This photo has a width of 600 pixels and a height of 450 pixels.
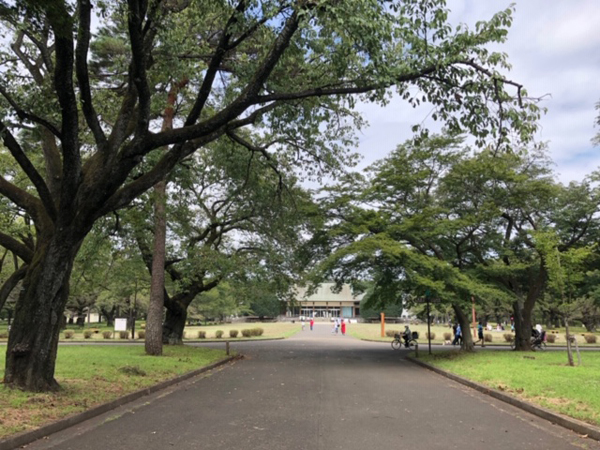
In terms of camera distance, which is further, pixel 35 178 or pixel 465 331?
pixel 465 331

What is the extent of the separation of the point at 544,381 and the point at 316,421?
6.45 metres

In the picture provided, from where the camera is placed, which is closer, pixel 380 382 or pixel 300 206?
pixel 380 382

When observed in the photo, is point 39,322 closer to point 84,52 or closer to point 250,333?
point 84,52

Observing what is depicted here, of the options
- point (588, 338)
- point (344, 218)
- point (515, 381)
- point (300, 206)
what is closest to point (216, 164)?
point (300, 206)

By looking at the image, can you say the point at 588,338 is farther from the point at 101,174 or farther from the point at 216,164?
the point at 101,174

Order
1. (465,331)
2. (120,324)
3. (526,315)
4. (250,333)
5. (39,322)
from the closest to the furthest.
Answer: (39,322)
(465,331)
(526,315)
(120,324)
(250,333)

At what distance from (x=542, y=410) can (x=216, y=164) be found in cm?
1477

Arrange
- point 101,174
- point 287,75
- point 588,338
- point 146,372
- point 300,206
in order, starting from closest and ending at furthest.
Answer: point 101,174 < point 287,75 < point 146,372 < point 300,206 < point 588,338

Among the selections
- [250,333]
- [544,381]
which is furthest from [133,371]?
[250,333]

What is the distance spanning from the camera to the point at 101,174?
28.6 ft

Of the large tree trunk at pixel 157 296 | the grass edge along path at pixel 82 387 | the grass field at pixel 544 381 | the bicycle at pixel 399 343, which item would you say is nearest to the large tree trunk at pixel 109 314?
the bicycle at pixel 399 343

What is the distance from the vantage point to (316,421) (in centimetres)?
749

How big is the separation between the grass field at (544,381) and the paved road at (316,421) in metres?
0.60

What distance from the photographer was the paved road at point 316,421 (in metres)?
6.19
